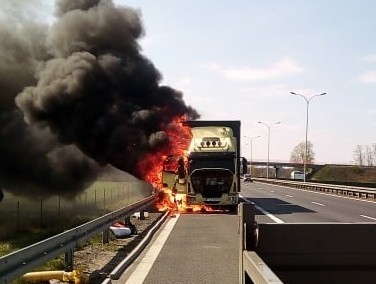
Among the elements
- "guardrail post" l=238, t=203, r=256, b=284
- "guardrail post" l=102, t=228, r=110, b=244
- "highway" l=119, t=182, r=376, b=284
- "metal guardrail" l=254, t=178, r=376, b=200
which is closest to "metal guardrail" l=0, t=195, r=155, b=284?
"highway" l=119, t=182, r=376, b=284

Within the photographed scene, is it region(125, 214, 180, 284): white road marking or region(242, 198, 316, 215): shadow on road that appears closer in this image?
region(125, 214, 180, 284): white road marking

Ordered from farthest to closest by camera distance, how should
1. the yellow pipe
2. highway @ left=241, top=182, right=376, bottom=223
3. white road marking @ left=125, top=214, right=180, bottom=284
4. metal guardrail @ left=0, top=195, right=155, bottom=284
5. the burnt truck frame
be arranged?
the burnt truck frame < highway @ left=241, top=182, right=376, bottom=223 < white road marking @ left=125, top=214, right=180, bottom=284 < the yellow pipe < metal guardrail @ left=0, top=195, right=155, bottom=284

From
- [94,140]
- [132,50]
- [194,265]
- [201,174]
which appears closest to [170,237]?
[194,265]

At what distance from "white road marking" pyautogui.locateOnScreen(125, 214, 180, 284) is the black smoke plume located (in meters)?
11.1

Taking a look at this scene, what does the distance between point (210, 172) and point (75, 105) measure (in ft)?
35.2

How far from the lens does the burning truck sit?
69.3ft

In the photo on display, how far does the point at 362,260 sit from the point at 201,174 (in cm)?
1764

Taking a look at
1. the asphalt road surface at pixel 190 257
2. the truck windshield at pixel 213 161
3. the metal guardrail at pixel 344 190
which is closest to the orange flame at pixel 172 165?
the truck windshield at pixel 213 161

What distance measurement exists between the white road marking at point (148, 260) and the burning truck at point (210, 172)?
6108mm

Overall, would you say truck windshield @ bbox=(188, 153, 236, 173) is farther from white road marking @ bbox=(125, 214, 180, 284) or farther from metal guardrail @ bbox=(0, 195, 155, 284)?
metal guardrail @ bbox=(0, 195, 155, 284)

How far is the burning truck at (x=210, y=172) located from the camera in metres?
21.1

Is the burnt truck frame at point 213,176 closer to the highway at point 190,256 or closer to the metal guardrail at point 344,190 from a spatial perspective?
the highway at point 190,256

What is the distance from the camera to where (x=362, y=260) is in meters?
3.64

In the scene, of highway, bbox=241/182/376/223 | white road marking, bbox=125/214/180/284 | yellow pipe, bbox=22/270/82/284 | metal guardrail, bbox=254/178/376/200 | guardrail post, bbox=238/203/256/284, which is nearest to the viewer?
guardrail post, bbox=238/203/256/284
